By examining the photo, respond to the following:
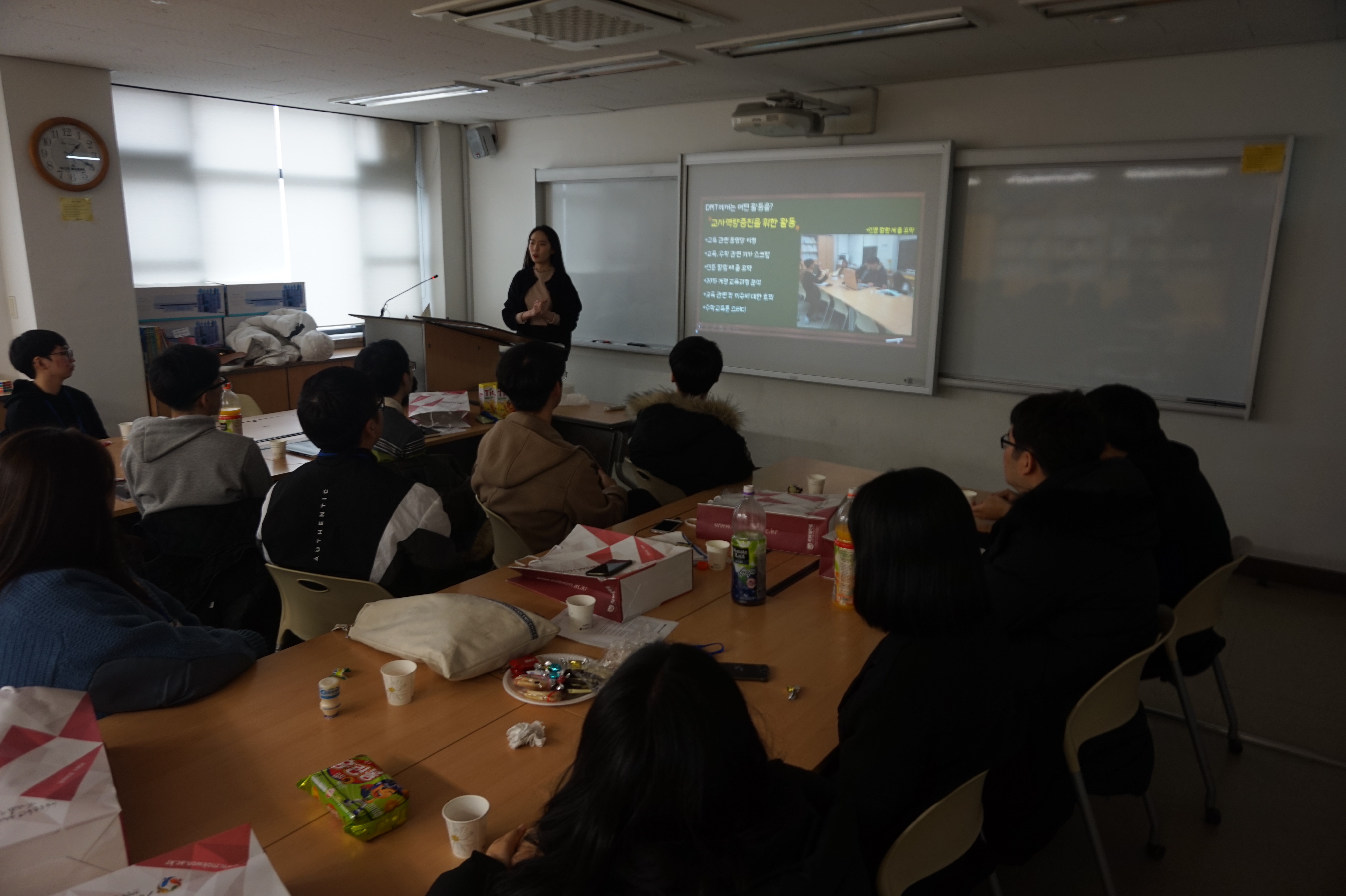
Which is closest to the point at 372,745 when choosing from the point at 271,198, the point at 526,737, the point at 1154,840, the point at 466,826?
the point at 526,737

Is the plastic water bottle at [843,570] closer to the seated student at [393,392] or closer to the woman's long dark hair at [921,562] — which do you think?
the woman's long dark hair at [921,562]

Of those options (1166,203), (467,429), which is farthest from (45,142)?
(1166,203)

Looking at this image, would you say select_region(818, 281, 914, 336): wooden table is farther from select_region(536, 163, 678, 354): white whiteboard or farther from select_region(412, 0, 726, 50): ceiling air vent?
select_region(412, 0, 726, 50): ceiling air vent

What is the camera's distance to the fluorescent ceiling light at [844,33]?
11.7 ft

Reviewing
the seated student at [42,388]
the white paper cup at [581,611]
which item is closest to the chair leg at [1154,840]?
the white paper cup at [581,611]

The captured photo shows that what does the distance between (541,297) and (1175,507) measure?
12.5 feet

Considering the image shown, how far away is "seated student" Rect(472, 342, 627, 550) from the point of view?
2.81 meters

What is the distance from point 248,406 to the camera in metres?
4.70

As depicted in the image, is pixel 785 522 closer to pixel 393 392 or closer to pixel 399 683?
pixel 399 683

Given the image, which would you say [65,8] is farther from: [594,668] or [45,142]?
[594,668]

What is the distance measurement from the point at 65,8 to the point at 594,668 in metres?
3.82

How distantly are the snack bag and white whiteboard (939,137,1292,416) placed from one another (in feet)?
14.1

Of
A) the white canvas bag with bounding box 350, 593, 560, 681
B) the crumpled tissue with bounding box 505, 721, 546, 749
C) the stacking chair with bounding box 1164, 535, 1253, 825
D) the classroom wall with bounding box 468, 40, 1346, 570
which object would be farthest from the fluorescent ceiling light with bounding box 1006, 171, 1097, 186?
the crumpled tissue with bounding box 505, 721, 546, 749

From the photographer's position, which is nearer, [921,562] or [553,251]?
[921,562]
